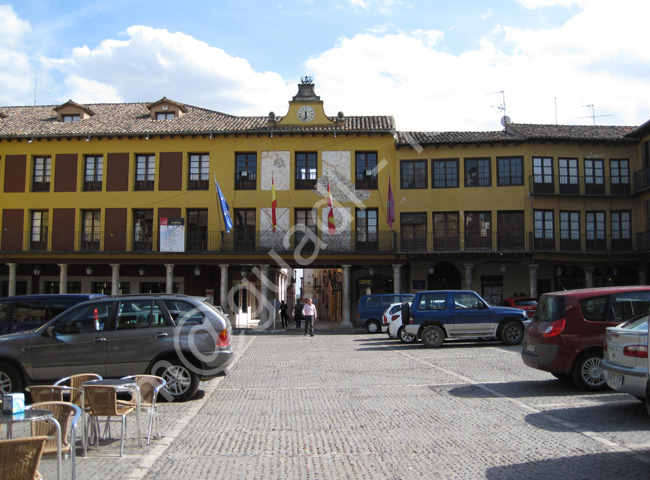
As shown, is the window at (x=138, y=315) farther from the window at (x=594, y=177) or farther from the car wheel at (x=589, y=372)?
the window at (x=594, y=177)

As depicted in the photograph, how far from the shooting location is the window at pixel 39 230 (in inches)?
1379

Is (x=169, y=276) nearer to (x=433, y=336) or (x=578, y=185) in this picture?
(x=433, y=336)

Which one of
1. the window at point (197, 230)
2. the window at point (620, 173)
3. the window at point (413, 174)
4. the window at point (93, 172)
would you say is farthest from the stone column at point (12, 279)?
the window at point (620, 173)

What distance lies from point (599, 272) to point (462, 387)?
26.4 metres

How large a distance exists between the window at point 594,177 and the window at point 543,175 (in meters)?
2.11

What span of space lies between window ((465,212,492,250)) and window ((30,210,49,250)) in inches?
939

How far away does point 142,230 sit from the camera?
3484cm

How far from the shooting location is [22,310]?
13.4 metres

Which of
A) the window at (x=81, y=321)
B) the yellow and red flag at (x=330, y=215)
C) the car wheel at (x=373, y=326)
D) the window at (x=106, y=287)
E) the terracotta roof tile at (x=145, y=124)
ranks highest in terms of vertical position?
the terracotta roof tile at (x=145, y=124)

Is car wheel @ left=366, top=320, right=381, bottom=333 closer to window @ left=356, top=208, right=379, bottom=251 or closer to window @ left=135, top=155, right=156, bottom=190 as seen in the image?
window @ left=356, top=208, right=379, bottom=251

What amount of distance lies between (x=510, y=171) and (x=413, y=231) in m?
6.29

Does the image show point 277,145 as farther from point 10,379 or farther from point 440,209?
point 10,379

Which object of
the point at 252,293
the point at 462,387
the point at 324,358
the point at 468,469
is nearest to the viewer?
the point at 468,469

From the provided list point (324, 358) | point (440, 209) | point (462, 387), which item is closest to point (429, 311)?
point (324, 358)
